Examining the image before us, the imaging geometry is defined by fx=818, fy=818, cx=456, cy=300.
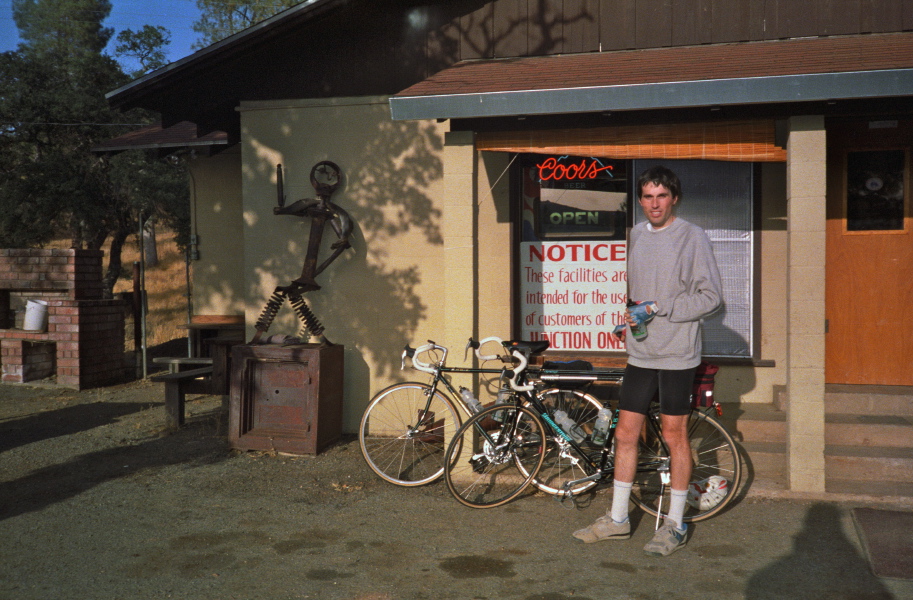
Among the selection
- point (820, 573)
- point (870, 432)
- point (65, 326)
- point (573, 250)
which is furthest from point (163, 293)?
point (820, 573)

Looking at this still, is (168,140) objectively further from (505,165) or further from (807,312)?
(807,312)

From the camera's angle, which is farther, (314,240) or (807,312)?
(314,240)

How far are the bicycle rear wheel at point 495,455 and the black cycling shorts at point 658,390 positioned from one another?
88 cm

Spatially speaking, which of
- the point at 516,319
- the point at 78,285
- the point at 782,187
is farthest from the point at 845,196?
the point at 78,285

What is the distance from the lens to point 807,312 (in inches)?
223

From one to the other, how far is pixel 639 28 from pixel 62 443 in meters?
6.64

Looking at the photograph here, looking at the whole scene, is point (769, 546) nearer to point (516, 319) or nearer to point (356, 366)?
point (516, 319)

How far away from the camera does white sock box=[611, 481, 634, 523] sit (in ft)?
16.1

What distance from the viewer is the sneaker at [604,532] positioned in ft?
16.1

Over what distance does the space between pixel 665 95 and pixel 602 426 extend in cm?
227

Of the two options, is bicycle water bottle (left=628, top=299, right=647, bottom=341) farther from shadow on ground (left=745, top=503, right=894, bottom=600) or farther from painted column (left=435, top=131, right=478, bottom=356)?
painted column (left=435, top=131, right=478, bottom=356)

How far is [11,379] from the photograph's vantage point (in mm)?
11508

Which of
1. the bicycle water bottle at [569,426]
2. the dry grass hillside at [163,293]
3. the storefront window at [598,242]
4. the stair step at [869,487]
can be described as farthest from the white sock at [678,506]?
the dry grass hillside at [163,293]

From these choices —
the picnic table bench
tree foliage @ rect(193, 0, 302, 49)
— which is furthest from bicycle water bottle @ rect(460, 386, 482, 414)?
tree foliage @ rect(193, 0, 302, 49)
